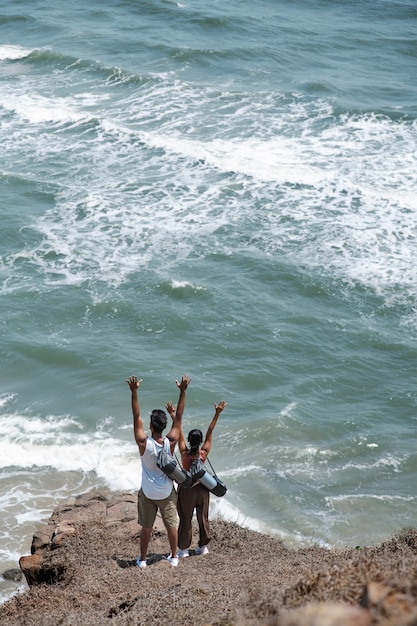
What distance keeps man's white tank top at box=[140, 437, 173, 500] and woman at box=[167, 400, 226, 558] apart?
1.21 feet

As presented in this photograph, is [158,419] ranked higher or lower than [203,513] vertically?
higher

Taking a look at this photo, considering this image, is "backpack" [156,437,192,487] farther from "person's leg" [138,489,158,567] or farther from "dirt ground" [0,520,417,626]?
"dirt ground" [0,520,417,626]

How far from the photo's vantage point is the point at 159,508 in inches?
381

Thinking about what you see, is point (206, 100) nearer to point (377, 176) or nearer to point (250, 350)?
point (377, 176)

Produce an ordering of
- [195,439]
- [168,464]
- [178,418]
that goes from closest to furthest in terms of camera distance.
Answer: [168,464] → [178,418] → [195,439]

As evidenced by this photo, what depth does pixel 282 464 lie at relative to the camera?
15789 millimetres

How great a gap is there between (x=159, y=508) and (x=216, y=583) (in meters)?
1.12

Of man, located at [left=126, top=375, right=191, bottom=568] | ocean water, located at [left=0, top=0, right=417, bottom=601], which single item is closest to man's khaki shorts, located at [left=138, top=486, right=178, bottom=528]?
man, located at [left=126, top=375, right=191, bottom=568]

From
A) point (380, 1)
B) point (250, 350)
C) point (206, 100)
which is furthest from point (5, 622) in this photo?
point (380, 1)

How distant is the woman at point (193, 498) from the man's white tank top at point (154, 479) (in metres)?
0.37

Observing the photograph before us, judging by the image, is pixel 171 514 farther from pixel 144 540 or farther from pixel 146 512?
pixel 144 540

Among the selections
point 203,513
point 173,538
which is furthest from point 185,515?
point 173,538

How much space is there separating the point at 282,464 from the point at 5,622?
7577 millimetres

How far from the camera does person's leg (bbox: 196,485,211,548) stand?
396 inches
